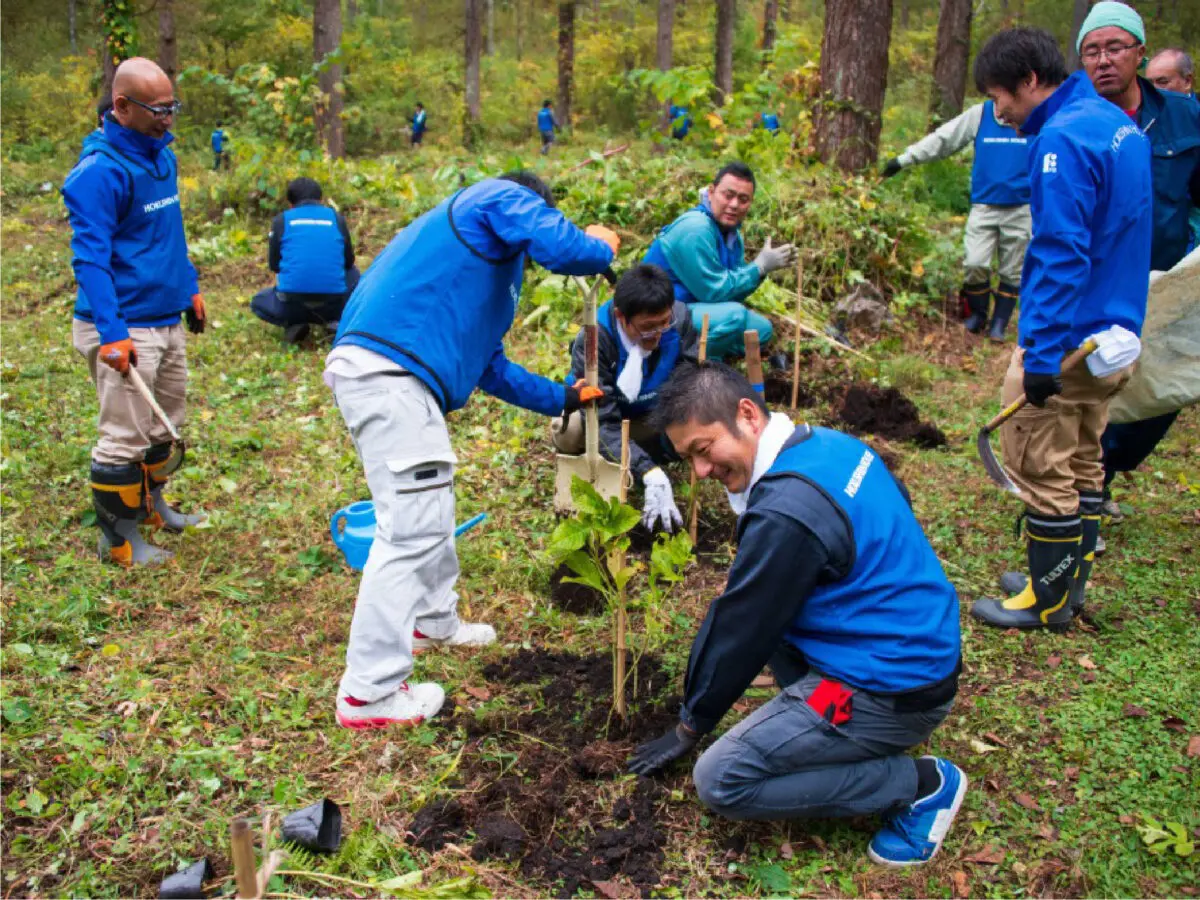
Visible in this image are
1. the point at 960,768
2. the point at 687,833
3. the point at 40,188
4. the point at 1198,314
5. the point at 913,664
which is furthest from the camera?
the point at 40,188

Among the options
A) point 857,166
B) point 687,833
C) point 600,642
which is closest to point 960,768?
point 687,833

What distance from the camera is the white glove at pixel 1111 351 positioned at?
10.9ft

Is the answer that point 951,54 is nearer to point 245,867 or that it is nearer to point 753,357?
point 753,357

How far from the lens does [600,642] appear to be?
12.1ft

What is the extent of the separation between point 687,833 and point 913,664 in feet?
2.73

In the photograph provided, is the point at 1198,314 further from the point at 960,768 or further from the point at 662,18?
the point at 662,18

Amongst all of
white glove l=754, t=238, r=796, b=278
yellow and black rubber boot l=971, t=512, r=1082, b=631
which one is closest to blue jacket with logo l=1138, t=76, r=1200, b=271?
yellow and black rubber boot l=971, t=512, r=1082, b=631

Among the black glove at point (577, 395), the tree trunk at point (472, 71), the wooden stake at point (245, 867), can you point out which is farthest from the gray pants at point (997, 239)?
the tree trunk at point (472, 71)

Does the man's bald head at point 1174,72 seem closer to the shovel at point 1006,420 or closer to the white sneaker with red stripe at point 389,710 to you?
the shovel at point 1006,420

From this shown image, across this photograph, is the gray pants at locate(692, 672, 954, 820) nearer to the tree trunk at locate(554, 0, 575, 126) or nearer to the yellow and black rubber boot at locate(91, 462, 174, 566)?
the yellow and black rubber boot at locate(91, 462, 174, 566)

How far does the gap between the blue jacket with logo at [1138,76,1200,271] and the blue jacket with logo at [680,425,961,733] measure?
2.69 metres

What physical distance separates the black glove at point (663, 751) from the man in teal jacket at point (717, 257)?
283cm

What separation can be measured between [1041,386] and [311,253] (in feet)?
18.1

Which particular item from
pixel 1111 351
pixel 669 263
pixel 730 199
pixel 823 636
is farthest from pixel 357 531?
pixel 1111 351
